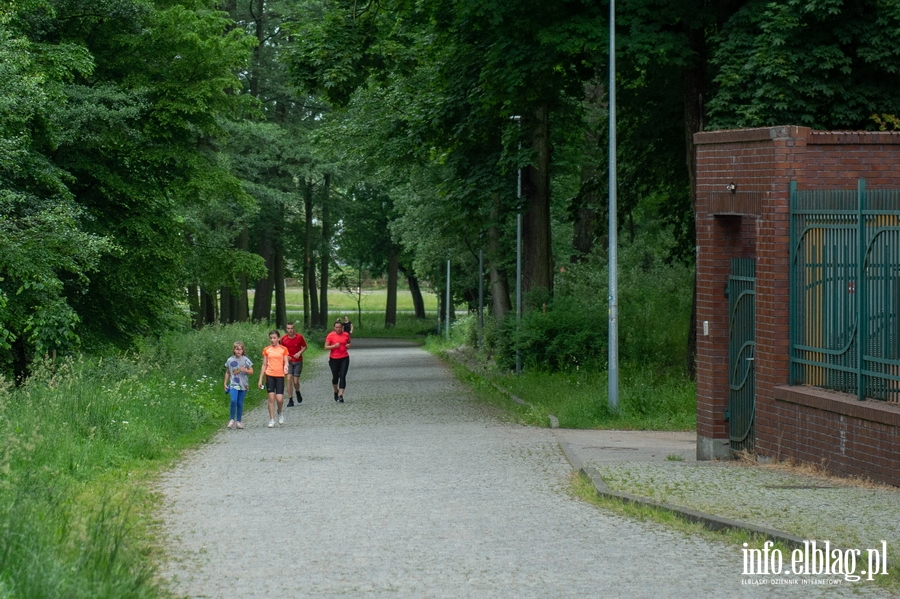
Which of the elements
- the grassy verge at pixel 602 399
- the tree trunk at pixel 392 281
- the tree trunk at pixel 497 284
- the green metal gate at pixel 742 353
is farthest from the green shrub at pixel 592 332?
the tree trunk at pixel 392 281

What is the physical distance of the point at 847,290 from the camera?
1154 centimetres

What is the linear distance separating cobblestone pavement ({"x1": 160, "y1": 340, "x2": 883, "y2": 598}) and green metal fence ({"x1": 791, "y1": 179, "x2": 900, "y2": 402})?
293 cm

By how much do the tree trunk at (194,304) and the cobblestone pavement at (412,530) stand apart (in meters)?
18.0

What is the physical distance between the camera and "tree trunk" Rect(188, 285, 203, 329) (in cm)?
3431

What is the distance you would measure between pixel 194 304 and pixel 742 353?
936 inches

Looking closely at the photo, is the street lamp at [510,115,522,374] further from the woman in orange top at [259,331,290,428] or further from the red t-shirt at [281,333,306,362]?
the woman in orange top at [259,331,290,428]

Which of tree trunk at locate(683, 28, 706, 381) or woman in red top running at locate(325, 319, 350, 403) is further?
woman in red top running at locate(325, 319, 350, 403)

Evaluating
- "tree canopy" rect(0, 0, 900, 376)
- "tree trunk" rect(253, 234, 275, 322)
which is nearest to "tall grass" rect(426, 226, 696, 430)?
"tree canopy" rect(0, 0, 900, 376)

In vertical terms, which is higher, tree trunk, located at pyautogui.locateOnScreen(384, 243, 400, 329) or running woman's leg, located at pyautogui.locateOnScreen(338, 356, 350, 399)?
tree trunk, located at pyautogui.locateOnScreen(384, 243, 400, 329)

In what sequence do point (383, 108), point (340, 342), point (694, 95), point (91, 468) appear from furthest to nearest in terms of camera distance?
point (383, 108)
point (340, 342)
point (694, 95)
point (91, 468)

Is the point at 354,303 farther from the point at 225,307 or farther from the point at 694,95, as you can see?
the point at 694,95

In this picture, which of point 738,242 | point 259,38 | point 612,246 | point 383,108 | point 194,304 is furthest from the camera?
point 259,38

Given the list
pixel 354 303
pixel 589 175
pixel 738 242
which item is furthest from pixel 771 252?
pixel 354 303

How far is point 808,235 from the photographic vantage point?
39.8 ft
